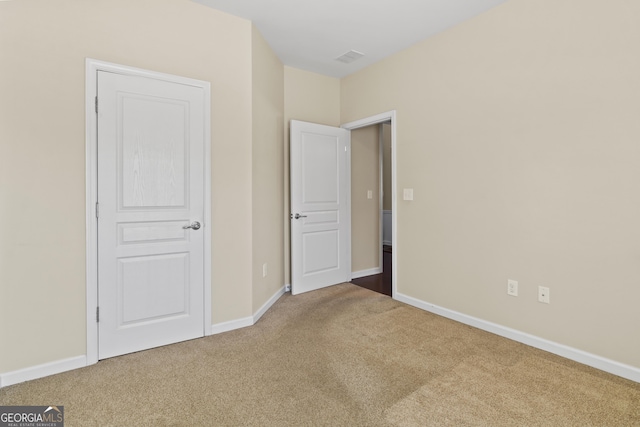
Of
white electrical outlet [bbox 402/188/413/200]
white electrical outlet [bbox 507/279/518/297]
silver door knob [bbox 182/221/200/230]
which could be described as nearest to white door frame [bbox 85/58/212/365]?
silver door knob [bbox 182/221/200/230]

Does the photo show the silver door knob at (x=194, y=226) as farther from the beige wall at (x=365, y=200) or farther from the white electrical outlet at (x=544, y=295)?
Answer: the white electrical outlet at (x=544, y=295)

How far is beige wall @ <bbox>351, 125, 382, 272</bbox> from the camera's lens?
4.44 m

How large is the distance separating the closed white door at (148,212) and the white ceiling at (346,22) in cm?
95

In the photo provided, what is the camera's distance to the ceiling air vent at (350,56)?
11.4 feet

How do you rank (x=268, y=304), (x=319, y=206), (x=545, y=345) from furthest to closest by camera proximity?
(x=319, y=206), (x=268, y=304), (x=545, y=345)

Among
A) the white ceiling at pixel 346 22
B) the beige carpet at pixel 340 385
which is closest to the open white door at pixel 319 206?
the white ceiling at pixel 346 22

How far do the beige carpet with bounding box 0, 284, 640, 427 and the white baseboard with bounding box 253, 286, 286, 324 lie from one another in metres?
0.25

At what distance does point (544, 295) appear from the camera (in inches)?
94.7

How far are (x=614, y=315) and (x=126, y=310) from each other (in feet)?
10.9

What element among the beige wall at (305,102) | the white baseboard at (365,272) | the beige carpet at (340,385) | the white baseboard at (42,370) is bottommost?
the beige carpet at (340,385)

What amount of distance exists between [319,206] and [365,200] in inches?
36.3

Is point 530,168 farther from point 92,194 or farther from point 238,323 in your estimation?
point 92,194

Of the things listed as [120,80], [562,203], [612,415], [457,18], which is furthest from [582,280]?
[120,80]

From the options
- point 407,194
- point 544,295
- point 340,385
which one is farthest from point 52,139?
point 544,295
